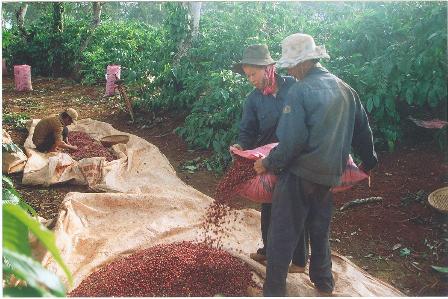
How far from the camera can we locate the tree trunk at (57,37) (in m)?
9.83

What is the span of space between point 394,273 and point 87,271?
2016 mm

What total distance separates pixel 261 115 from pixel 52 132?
3020 millimetres

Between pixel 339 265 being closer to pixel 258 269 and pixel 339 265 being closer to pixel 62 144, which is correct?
pixel 258 269

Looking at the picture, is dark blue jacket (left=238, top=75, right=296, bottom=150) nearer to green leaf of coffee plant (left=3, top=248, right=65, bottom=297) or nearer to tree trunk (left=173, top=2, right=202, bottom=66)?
green leaf of coffee plant (left=3, top=248, right=65, bottom=297)

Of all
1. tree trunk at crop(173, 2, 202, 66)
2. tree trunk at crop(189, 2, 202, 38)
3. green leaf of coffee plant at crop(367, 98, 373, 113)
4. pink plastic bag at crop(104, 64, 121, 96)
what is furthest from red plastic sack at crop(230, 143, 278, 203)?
pink plastic bag at crop(104, 64, 121, 96)

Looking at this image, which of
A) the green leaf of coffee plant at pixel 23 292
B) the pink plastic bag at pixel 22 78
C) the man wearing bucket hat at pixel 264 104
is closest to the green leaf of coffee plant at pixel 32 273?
the green leaf of coffee plant at pixel 23 292

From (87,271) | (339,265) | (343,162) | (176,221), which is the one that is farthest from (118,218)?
(343,162)

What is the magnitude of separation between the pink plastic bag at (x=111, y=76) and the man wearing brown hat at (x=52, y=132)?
2.07 m

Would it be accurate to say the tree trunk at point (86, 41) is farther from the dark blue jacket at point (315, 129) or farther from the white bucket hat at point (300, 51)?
the dark blue jacket at point (315, 129)

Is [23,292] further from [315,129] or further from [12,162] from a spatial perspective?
[12,162]

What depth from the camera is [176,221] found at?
3383 mm

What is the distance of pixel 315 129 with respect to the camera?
2.04m

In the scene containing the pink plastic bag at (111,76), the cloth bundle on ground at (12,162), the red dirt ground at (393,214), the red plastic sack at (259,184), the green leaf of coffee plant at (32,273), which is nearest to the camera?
the green leaf of coffee plant at (32,273)

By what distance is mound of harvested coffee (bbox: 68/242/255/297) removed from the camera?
7.59 feet
